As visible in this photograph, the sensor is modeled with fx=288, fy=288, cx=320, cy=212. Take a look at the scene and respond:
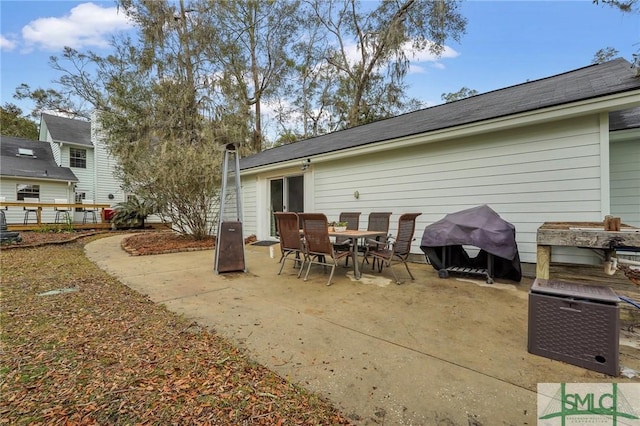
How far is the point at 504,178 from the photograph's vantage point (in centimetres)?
487

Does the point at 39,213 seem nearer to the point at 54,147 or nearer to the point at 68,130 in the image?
the point at 54,147

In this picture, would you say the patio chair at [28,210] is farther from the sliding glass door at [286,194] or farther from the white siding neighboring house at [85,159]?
the sliding glass door at [286,194]

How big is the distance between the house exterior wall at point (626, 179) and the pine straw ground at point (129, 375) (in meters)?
7.04

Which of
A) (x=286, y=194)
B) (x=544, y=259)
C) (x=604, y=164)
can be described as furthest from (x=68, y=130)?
(x=604, y=164)

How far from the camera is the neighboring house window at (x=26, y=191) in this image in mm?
13835

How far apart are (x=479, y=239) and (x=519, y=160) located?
172 centimetres

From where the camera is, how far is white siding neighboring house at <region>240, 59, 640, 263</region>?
4086mm

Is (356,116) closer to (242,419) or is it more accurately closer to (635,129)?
(635,129)

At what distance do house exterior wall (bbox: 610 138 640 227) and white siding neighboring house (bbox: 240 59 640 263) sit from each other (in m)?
0.01

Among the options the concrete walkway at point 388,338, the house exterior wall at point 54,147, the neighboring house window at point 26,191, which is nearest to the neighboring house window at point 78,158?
the house exterior wall at point 54,147

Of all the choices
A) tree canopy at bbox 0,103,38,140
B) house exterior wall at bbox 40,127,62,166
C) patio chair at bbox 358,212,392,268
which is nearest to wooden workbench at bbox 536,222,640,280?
patio chair at bbox 358,212,392,268

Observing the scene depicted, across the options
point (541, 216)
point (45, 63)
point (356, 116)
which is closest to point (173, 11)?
point (45, 63)

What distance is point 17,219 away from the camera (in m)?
13.6

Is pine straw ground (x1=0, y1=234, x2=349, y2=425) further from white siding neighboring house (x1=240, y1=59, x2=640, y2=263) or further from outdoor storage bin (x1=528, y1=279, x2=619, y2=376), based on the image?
white siding neighboring house (x1=240, y1=59, x2=640, y2=263)
